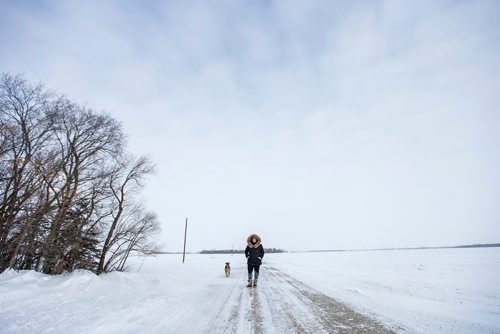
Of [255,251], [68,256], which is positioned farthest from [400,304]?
[68,256]

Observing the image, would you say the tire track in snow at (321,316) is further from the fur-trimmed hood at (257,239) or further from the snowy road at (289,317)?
the fur-trimmed hood at (257,239)

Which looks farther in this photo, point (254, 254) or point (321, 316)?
point (254, 254)

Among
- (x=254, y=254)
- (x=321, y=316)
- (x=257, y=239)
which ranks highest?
(x=257, y=239)

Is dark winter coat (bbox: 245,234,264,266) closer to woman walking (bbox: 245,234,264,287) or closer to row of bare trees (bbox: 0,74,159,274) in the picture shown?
woman walking (bbox: 245,234,264,287)

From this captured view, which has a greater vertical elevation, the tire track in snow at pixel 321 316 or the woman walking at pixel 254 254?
the woman walking at pixel 254 254

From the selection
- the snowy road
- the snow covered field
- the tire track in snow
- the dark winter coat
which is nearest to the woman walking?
the dark winter coat

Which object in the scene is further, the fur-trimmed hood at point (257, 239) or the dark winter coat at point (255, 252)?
the fur-trimmed hood at point (257, 239)

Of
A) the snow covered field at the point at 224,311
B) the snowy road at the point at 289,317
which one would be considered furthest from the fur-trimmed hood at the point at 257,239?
the snowy road at the point at 289,317

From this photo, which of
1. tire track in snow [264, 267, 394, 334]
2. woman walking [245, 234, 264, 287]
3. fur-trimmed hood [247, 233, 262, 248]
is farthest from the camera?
fur-trimmed hood [247, 233, 262, 248]

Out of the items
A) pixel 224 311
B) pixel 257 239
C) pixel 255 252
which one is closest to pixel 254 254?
pixel 255 252

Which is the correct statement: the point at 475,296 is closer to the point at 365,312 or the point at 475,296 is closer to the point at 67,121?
the point at 365,312

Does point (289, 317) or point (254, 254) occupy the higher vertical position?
point (254, 254)

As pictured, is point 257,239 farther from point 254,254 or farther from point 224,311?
point 224,311

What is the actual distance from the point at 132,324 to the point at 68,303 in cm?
297
